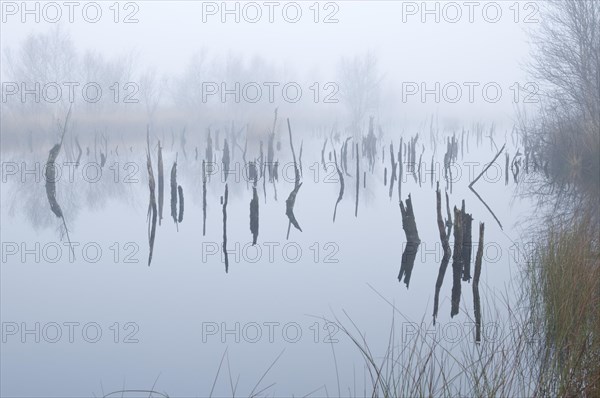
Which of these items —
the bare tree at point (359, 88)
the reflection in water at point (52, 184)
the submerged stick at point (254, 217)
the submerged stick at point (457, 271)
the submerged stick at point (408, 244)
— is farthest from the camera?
the bare tree at point (359, 88)

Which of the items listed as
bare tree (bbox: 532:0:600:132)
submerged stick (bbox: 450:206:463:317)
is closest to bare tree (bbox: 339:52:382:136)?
bare tree (bbox: 532:0:600:132)

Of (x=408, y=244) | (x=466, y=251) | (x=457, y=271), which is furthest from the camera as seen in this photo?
(x=408, y=244)

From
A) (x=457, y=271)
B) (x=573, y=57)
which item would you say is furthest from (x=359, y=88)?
(x=457, y=271)

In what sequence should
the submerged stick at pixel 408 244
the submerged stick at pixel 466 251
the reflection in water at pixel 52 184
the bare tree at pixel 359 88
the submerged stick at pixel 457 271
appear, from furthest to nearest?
the bare tree at pixel 359 88 < the reflection in water at pixel 52 184 < the submerged stick at pixel 408 244 < the submerged stick at pixel 466 251 < the submerged stick at pixel 457 271

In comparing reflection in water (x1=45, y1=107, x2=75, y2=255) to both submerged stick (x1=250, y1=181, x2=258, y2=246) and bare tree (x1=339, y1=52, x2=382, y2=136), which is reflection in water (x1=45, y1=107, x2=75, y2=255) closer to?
submerged stick (x1=250, y1=181, x2=258, y2=246)

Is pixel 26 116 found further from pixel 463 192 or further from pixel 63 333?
pixel 63 333

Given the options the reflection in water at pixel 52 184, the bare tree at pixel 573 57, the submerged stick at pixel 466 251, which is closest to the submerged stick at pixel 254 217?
the reflection in water at pixel 52 184

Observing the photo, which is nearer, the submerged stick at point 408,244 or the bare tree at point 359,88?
the submerged stick at point 408,244

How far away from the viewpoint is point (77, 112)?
29609 millimetres

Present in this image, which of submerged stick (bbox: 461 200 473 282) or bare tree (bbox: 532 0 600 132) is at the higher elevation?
bare tree (bbox: 532 0 600 132)

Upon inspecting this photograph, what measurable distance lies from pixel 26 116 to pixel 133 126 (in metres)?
4.31

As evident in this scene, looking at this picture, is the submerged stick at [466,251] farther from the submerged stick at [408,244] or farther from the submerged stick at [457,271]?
the submerged stick at [408,244]

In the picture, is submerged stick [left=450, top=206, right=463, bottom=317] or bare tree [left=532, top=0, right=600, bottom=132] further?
bare tree [left=532, top=0, right=600, bottom=132]

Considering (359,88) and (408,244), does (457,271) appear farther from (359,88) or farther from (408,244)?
(359,88)
